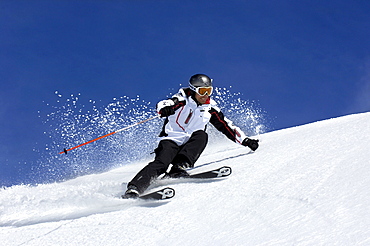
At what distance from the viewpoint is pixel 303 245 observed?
1962 millimetres

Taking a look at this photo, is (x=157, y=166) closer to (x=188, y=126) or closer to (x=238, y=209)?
(x=188, y=126)

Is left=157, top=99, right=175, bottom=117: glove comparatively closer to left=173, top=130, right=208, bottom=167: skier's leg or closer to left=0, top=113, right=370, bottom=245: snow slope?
left=173, top=130, right=208, bottom=167: skier's leg

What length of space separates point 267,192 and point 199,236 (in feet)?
2.46

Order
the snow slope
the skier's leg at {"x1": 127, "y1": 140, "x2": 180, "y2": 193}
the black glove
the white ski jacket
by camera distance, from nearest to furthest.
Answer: the snow slope, the skier's leg at {"x1": 127, "y1": 140, "x2": 180, "y2": 193}, the black glove, the white ski jacket

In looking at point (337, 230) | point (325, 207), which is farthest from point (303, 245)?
point (325, 207)

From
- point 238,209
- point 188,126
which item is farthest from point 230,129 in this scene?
point 238,209

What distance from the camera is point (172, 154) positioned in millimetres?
4059

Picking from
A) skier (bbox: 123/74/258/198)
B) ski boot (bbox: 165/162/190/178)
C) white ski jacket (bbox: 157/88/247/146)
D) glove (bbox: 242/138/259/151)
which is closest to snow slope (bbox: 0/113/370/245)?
→ ski boot (bbox: 165/162/190/178)

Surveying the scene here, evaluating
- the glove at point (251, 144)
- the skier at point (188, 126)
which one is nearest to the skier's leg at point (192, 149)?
the skier at point (188, 126)

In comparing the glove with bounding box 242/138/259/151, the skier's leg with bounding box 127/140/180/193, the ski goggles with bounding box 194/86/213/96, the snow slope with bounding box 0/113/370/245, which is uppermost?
the ski goggles with bounding box 194/86/213/96

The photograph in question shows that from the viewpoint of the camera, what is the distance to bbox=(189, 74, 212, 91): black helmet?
14.8ft

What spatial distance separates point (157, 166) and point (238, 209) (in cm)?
125

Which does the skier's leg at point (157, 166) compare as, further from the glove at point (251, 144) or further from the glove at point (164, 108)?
the glove at point (251, 144)

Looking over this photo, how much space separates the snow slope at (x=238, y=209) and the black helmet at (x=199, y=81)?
102 cm
